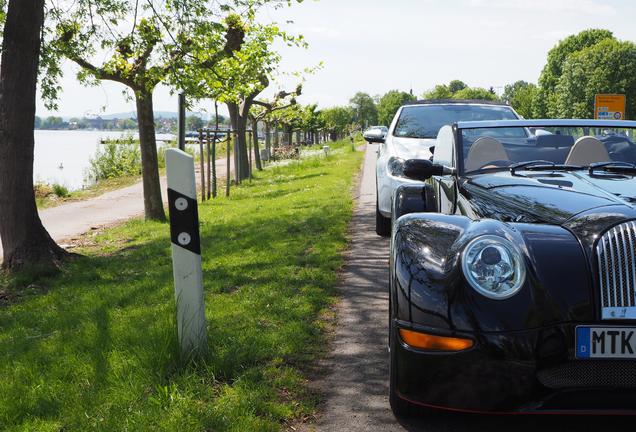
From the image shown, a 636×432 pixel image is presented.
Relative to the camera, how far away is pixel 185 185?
12.7 ft

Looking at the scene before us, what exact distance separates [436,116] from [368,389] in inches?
246

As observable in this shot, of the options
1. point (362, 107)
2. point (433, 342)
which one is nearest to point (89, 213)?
point (433, 342)

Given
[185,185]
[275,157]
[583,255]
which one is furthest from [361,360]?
[275,157]

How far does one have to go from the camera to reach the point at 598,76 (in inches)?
2544

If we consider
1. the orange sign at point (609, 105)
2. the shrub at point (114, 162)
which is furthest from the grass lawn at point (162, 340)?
the orange sign at point (609, 105)

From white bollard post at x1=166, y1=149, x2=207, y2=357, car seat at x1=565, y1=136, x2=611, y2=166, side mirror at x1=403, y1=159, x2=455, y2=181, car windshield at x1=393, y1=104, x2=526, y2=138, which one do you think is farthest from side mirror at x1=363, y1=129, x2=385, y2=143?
white bollard post at x1=166, y1=149, x2=207, y2=357

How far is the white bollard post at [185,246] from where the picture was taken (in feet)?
12.6

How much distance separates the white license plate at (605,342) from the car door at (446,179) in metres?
1.82

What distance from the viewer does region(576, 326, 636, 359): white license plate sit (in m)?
2.79

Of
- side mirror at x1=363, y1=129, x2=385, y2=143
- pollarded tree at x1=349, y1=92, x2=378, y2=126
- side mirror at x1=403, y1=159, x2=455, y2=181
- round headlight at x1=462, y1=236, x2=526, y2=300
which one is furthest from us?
pollarded tree at x1=349, y1=92, x2=378, y2=126

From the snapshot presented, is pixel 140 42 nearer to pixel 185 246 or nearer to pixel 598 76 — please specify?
pixel 185 246

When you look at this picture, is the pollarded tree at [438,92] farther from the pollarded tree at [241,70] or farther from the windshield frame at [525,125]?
the windshield frame at [525,125]

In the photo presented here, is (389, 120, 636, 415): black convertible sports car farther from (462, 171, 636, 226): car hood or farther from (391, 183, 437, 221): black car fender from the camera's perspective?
(391, 183, 437, 221): black car fender

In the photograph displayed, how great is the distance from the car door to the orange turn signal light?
1.71 meters
